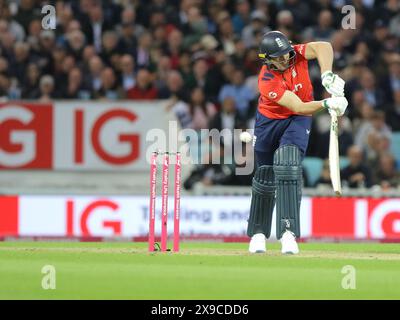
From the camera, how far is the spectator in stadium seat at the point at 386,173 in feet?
58.4

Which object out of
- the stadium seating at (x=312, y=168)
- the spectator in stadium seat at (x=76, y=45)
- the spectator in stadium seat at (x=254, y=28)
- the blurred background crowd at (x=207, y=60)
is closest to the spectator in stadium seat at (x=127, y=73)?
the blurred background crowd at (x=207, y=60)

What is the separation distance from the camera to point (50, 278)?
9.65 m

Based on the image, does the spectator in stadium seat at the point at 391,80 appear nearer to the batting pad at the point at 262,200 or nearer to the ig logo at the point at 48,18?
the ig logo at the point at 48,18

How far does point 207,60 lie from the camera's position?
19.3 m

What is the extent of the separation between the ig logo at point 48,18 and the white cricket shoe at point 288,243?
27.8 feet

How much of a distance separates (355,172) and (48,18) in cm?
550

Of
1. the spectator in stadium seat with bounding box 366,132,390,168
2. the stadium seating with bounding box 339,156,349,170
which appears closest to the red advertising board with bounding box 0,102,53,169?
the stadium seating with bounding box 339,156,349,170

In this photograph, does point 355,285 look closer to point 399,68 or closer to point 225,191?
point 225,191

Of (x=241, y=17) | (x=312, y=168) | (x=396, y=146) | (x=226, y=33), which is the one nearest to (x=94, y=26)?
(x=226, y=33)

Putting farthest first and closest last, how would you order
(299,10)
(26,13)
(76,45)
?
(299,10)
(26,13)
(76,45)

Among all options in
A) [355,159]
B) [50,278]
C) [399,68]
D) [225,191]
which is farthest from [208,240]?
[50,278]

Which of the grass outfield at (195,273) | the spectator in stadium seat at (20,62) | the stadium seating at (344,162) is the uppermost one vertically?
the spectator in stadium seat at (20,62)

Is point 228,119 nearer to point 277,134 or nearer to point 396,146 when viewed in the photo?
point 396,146

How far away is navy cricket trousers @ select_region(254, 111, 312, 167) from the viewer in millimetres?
11680
